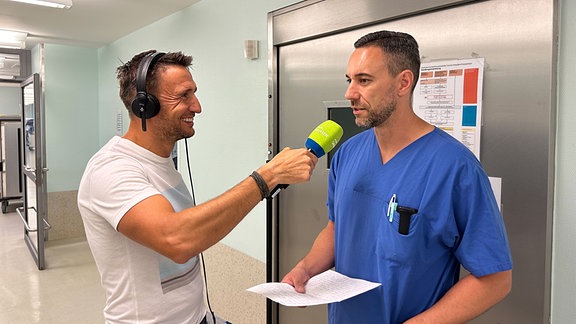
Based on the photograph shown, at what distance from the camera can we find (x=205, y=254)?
11.5 feet

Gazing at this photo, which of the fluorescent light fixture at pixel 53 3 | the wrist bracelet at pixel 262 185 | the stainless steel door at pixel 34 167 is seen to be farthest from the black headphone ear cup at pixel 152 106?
the stainless steel door at pixel 34 167

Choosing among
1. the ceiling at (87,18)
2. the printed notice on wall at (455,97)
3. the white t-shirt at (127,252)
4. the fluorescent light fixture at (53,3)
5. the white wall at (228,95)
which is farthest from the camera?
the ceiling at (87,18)

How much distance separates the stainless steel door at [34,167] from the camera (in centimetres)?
449

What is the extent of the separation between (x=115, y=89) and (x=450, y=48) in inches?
179

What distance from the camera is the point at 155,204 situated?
1157 millimetres

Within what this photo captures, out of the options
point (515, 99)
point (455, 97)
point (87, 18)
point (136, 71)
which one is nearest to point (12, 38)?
point (87, 18)

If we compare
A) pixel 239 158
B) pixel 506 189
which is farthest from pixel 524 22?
pixel 239 158

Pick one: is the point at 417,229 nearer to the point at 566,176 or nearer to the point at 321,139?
the point at 321,139

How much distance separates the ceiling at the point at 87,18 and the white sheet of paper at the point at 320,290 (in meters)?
2.69

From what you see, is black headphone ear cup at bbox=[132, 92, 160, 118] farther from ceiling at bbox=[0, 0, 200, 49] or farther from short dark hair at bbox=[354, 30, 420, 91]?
ceiling at bbox=[0, 0, 200, 49]

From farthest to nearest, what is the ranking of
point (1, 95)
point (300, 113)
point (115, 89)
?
1. point (1, 95)
2. point (115, 89)
3. point (300, 113)

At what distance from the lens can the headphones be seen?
1.35 m

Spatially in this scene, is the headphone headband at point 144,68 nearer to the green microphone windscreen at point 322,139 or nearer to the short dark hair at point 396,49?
the green microphone windscreen at point 322,139

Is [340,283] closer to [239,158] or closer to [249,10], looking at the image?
[239,158]
